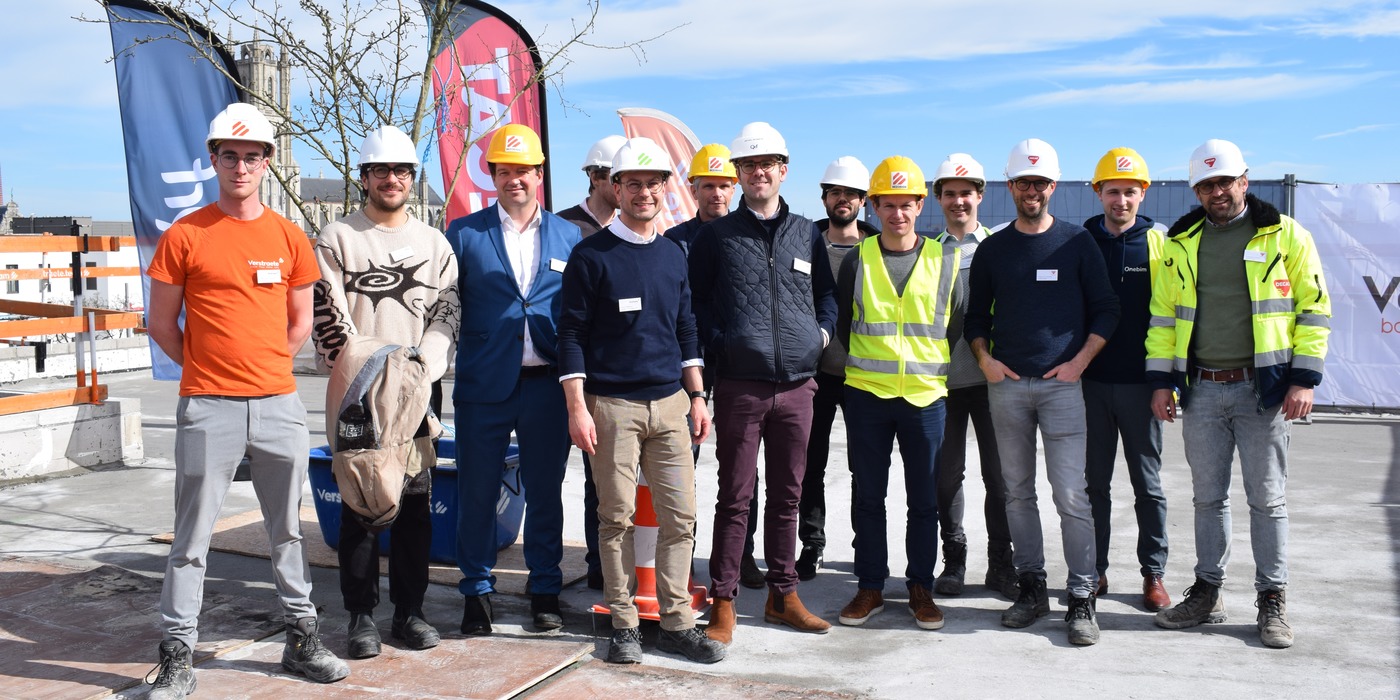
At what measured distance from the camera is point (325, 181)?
5748 inches

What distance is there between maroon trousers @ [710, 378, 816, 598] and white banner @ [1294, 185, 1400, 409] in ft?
29.7

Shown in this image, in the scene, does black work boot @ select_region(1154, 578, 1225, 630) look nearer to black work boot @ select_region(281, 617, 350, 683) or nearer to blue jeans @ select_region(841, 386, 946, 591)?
blue jeans @ select_region(841, 386, 946, 591)

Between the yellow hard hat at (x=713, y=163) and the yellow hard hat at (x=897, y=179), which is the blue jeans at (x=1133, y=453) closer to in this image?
the yellow hard hat at (x=897, y=179)

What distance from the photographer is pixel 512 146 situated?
4.70m

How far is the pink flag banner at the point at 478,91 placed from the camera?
729cm

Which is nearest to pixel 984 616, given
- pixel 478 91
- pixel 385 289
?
pixel 385 289

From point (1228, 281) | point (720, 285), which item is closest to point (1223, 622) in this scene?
point (1228, 281)

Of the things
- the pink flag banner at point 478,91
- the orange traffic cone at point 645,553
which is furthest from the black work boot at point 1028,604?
the pink flag banner at point 478,91

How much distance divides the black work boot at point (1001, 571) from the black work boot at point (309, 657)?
3002 mm

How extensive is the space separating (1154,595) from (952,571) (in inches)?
35.7

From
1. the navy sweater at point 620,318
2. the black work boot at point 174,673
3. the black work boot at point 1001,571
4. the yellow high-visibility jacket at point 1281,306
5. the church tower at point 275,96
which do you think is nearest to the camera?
the black work boot at point 174,673

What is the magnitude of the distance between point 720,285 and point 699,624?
145 centimetres

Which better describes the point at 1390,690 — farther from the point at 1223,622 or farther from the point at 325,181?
the point at 325,181

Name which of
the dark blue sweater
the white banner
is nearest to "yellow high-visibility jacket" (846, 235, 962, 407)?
the dark blue sweater
